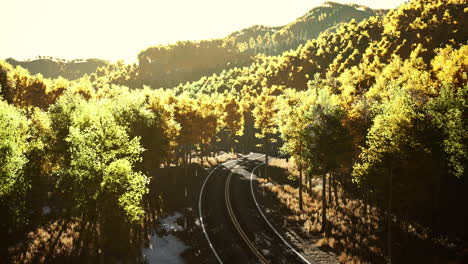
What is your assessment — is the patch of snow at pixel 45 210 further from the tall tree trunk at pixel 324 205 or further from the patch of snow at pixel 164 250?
the tall tree trunk at pixel 324 205

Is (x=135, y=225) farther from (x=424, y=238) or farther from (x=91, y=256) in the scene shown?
(x=424, y=238)

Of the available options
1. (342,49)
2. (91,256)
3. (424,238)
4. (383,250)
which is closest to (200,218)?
(91,256)

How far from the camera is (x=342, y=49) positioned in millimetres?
94250

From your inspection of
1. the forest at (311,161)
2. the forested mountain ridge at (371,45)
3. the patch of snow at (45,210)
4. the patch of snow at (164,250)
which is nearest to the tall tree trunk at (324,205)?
the forest at (311,161)

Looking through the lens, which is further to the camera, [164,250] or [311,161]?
[311,161]

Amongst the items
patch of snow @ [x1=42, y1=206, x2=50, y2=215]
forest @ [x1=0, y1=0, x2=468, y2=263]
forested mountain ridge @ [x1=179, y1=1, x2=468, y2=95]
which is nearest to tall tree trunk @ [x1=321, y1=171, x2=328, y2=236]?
forest @ [x1=0, y1=0, x2=468, y2=263]

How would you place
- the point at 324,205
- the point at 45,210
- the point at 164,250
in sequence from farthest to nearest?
the point at 45,210 < the point at 324,205 < the point at 164,250

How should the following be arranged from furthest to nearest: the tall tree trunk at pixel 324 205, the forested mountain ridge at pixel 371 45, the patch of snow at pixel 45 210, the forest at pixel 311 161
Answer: the forested mountain ridge at pixel 371 45 < the patch of snow at pixel 45 210 < the tall tree trunk at pixel 324 205 < the forest at pixel 311 161

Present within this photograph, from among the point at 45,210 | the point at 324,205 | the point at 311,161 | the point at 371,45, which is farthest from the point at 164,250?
the point at 371,45

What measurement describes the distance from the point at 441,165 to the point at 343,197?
1299 cm

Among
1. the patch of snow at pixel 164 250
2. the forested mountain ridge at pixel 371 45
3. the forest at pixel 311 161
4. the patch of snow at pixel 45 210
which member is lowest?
the patch of snow at pixel 164 250

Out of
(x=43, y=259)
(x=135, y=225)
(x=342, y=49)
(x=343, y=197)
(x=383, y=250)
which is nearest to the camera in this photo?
(x=43, y=259)

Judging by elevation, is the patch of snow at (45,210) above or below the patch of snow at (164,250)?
above

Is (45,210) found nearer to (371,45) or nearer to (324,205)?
(324,205)
